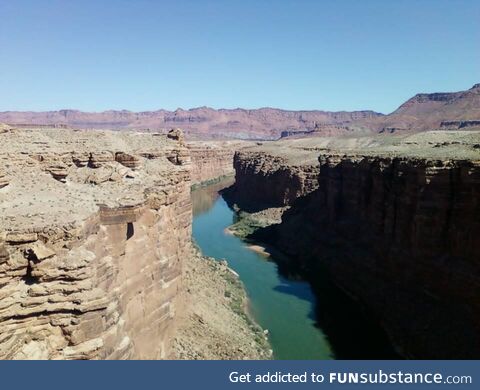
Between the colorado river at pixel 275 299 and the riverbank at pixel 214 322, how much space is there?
1237 millimetres

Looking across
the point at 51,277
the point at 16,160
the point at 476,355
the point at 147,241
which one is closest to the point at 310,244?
the point at 476,355

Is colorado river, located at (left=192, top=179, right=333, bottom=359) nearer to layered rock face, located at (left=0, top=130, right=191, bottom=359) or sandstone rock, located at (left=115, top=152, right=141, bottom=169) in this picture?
layered rock face, located at (left=0, top=130, right=191, bottom=359)

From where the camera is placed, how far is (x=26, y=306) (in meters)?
11.1

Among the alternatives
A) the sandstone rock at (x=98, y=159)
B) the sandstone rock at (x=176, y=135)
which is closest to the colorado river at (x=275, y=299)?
the sandstone rock at (x=176, y=135)

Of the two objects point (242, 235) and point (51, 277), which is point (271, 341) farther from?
point (242, 235)

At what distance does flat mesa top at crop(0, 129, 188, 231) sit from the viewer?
13125mm

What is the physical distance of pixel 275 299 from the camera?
114 feet

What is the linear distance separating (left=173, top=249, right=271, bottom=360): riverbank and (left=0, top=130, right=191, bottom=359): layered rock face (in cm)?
130

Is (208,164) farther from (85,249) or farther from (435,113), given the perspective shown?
(85,249)

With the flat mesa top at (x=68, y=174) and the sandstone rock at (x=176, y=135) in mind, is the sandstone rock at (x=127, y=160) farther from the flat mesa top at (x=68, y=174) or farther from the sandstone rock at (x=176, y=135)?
the sandstone rock at (x=176, y=135)

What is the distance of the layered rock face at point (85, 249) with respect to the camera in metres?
11.4

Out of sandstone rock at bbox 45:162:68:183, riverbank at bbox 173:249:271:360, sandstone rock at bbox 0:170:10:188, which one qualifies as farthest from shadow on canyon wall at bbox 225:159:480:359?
sandstone rock at bbox 0:170:10:188

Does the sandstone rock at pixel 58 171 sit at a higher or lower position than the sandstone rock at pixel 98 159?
lower

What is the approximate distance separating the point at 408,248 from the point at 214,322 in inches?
512
